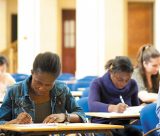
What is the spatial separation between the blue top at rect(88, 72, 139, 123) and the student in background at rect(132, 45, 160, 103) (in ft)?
3.35

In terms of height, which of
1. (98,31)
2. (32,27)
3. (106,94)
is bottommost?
(106,94)

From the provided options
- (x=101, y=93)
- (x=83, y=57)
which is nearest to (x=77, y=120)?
(x=101, y=93)

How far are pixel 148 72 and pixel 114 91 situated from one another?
53.6 inches

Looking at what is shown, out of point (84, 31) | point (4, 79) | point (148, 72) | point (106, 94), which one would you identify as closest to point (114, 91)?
point (106, 94)

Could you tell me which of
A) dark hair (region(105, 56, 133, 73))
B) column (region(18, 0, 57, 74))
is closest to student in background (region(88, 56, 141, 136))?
dark hair (region(105, 56, 133, 73))

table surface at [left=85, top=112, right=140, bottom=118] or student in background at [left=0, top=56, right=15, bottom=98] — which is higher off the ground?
student in background at [left=0, top=56, right=15, bottom=98]

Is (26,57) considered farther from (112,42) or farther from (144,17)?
(144,17)

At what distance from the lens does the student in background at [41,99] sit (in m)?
3.86

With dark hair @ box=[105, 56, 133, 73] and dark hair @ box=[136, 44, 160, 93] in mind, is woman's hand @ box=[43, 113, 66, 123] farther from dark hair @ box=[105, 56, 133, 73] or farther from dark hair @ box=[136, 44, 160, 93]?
dark hair @ box=[136, 44, 160, 93]

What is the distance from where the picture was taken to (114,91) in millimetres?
5613

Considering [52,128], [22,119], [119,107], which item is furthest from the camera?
[119,107]

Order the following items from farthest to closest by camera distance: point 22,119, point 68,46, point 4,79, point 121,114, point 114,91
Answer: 1. point 68,46
2. point 4,79
3. point 114,91
4. point 121,114
5. point 22,119

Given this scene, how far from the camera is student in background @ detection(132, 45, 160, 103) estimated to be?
6820 millimetres

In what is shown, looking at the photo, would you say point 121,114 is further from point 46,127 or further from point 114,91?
point 46,127
